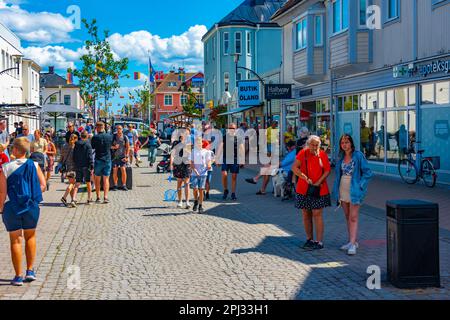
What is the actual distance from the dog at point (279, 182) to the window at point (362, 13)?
8.06 metres

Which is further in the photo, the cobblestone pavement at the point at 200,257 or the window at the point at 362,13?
the window at the point at 362,13

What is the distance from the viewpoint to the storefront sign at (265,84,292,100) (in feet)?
91.2

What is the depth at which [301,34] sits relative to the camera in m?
26.6

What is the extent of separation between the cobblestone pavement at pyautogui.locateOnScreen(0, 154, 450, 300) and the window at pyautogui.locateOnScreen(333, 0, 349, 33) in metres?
10.3

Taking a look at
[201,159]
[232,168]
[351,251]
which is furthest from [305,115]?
[351,251]

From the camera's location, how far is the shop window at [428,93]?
1710 cm

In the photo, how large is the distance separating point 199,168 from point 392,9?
986cm

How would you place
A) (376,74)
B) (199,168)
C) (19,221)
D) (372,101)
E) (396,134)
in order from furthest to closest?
(372,101) < (376,74) < (396,134) < (199,168) < (19,221)

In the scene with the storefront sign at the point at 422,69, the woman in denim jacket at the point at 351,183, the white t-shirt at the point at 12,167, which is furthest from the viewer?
the storefront sign at the point at 422,69

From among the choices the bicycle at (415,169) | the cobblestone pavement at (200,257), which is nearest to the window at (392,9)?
the bicycle at (415,169)

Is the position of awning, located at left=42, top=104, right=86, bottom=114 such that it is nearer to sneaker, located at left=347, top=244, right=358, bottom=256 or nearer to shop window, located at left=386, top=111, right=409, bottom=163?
shop window, located at left=386, top=111, right=409, bottom=163

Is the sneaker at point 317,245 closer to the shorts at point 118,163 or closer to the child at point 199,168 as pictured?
the child at point 199,168

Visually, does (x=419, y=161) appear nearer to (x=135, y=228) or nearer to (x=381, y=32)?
(x=381, y=32)

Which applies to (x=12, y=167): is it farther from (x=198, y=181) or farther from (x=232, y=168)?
(x=232, y=168)
